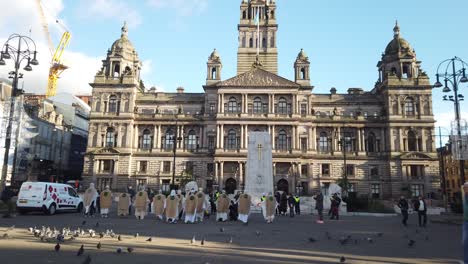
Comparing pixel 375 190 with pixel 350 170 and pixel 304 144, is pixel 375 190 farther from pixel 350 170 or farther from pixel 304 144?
Answer: pixel 304 144

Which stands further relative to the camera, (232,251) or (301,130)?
(301,130)

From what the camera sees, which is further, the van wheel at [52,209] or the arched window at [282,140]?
the arched window at [282,140]

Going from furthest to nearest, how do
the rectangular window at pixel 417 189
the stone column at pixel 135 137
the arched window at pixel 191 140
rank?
the arched window at pixel 191 140
the stone column at pixel 135 137
the rectangular window at pixel 417 189

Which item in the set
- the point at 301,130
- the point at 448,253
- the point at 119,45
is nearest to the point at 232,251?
the point at 448,253

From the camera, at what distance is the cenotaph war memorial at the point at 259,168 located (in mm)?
27594

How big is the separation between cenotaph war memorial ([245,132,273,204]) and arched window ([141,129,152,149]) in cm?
3378

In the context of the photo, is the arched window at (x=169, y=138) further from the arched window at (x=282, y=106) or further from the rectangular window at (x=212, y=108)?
the arched window at (x=282, y=106)

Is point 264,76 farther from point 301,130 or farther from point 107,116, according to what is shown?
point 107,116

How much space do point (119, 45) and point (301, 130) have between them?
31.5 m

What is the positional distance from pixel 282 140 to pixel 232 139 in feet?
24.5

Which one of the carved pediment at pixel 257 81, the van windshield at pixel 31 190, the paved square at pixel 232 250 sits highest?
the carved pediment at pixel 257 81

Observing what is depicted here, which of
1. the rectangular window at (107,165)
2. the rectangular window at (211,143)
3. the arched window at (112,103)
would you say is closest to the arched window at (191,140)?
the rectangular window at (211,143)

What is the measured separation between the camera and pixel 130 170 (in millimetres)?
56219

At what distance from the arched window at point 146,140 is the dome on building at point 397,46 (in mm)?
40553
